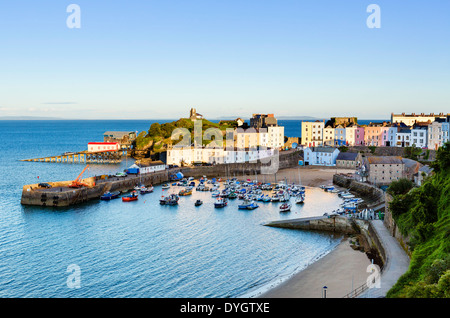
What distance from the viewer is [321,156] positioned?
64812mm

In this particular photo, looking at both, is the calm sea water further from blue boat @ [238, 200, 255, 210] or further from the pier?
the pier

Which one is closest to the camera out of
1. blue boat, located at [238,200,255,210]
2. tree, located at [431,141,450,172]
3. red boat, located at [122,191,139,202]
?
tree, located at [431,141,450,172]

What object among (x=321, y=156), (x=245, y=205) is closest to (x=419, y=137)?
(x=321, y=156)

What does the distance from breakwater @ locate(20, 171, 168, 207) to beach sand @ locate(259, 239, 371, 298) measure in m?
27.2

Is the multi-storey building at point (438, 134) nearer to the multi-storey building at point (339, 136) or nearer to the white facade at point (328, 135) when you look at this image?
the multi-storey building at point (339, 136)

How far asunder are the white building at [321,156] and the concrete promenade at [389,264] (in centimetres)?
3707

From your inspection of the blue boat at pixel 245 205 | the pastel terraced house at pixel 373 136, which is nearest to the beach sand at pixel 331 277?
the blue boat at pixel 245 205

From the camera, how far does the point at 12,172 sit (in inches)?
2516

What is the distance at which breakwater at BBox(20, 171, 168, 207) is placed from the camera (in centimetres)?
4081

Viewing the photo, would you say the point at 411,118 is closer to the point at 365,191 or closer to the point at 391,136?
the point at 391,136

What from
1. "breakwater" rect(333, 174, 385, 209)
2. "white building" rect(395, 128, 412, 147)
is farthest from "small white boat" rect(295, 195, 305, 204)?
"white building" rect(395, 128, 412, 147)
